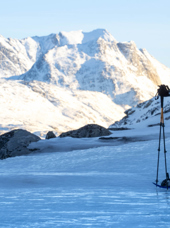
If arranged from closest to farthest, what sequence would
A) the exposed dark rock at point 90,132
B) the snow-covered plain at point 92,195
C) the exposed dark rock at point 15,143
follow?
the snow-covered plain at point 92,195
the exposed dark rock at point 15,143
the exposed dark rock at point 90,132

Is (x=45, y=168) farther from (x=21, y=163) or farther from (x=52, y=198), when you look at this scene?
(x=52, y=198)

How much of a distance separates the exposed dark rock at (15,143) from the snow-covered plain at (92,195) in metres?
6.99

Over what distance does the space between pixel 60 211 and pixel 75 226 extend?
116 cm

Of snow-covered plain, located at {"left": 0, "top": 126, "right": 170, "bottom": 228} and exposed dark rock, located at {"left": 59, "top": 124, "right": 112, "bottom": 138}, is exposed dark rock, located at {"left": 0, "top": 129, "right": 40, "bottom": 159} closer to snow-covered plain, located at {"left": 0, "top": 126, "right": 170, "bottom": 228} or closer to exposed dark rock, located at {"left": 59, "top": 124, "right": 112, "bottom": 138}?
exposed dark rock, located at {"left": 59, "top": 124, "right": 112, "bottom": 138}

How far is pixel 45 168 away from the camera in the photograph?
16.0 m

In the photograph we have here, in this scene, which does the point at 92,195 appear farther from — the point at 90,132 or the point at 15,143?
the point at 90,132

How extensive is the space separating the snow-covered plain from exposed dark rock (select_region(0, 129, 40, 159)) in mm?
6987

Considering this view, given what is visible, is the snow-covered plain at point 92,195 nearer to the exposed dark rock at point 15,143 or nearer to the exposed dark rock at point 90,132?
the exposed dark rock at point 15,143

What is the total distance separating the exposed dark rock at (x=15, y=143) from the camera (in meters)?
23.7

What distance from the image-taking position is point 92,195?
349 inches

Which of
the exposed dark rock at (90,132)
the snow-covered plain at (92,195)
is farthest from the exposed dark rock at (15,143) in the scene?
the snow-covered plain at (92,195)

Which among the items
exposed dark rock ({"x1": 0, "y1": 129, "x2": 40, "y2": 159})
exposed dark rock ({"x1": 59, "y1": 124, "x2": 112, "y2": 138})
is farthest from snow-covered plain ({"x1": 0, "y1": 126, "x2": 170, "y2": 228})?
exposed dark rock ({"x1": 59, "y1": 124, "x2": 112, "y2": 138})

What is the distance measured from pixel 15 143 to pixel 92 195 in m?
16.3

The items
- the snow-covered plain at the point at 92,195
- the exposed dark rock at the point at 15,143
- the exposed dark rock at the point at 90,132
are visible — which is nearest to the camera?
the snow-covered plain at the point at 92,195
